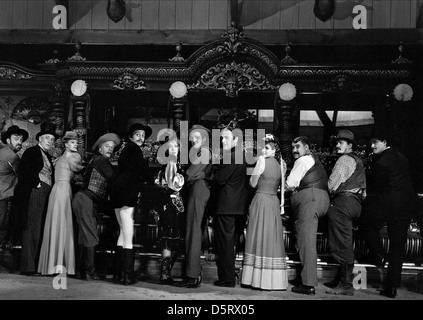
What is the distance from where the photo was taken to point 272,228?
24.4ft

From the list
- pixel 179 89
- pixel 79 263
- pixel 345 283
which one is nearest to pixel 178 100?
pixel 179 89

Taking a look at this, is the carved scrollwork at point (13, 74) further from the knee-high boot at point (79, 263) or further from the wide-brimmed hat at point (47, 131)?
the knee-high boot at point (79, 263)

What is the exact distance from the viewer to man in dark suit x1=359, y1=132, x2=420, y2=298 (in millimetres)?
7320

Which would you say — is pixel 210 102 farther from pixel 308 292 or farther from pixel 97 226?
pixel 308 292

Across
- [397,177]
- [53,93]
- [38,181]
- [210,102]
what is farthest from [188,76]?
[397,177]

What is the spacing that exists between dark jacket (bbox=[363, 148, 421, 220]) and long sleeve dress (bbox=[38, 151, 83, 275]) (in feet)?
11.4

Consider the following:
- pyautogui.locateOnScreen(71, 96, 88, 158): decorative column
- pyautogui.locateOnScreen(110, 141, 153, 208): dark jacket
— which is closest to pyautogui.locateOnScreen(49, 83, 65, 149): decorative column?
pyautogui.locateOnScreen(71, 96, 88, 158): decorative column

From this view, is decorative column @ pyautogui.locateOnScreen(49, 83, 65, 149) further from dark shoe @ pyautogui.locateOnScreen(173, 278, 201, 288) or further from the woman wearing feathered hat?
dark shoe @ pyautogui.locateOnScreen(173, 278, 201, 288)

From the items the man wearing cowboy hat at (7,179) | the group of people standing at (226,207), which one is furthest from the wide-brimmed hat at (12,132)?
the group of people standing at (226,207)

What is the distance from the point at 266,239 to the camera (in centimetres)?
741

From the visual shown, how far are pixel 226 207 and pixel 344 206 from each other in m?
1.29

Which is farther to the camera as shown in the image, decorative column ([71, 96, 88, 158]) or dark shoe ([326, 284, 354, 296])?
decorative column ([71, 96, 88, 158])

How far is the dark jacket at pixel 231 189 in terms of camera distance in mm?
7555
